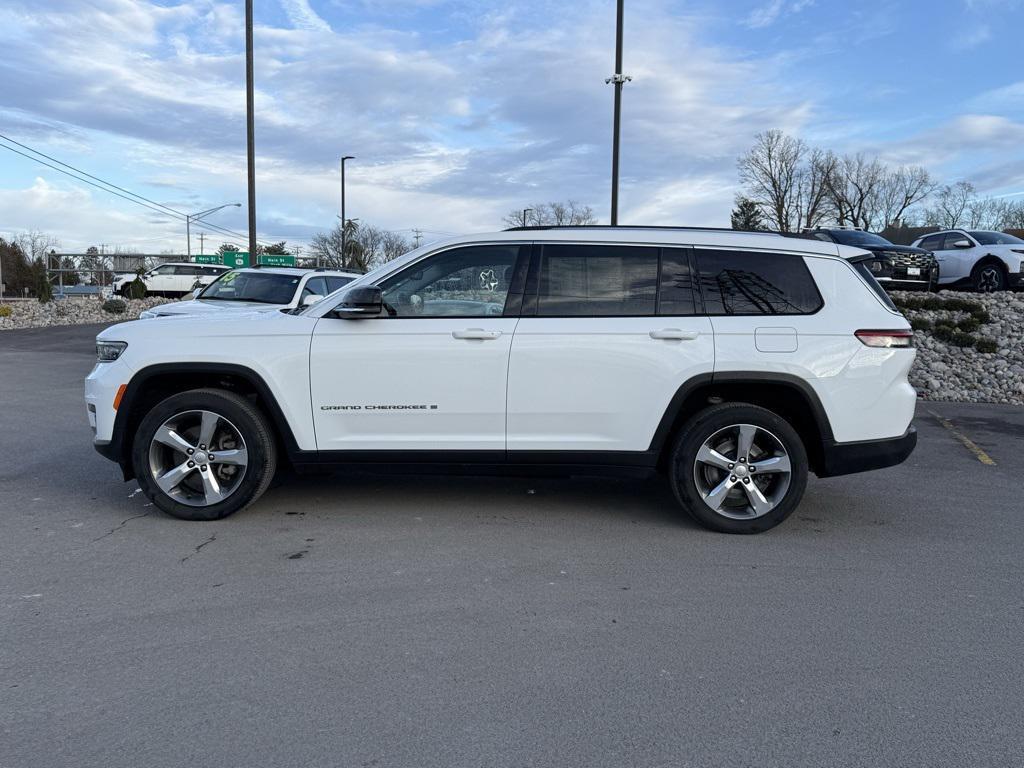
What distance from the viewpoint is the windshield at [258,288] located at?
1285 centimetres

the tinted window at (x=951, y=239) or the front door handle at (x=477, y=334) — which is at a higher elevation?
the tinted window at (x=951, y=239)

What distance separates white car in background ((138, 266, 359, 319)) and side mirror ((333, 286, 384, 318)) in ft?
24.1

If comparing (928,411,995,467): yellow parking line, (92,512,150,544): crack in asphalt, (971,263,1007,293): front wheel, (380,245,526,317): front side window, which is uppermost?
(971,263,1007,293): front wheel

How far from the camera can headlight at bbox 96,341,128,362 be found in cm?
541

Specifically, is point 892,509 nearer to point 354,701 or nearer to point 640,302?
point 640,302

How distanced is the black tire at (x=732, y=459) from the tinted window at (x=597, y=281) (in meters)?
0.80

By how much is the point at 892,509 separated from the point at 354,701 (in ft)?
14.4

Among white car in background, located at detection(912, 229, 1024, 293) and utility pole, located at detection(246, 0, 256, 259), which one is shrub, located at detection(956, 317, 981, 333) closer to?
white car in background, located at detection(912, 229, 1024, 293)

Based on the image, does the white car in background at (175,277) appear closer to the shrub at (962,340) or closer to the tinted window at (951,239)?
the tinted window at (951,239)

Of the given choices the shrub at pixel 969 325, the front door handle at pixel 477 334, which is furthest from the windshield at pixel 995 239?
the front door handle at pixel 477 334

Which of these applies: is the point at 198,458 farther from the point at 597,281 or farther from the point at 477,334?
the point at 597,281

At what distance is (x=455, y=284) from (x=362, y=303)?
0.63m

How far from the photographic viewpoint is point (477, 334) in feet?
16.9

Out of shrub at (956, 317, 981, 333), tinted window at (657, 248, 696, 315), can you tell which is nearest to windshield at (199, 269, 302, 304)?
tinted window at (657, 248, 696, 315)
